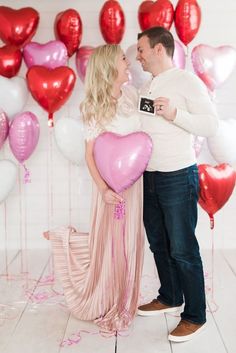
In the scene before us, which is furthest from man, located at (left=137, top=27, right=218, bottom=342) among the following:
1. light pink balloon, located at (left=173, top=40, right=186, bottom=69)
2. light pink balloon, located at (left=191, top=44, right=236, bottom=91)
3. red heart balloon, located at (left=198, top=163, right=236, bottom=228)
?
light pink balloon, located at (left=191, top=44, right=236, bottom=91)

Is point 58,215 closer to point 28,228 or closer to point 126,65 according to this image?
point 28,228

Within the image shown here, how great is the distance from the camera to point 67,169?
11.1ft

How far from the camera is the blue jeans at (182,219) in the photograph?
6.58ft

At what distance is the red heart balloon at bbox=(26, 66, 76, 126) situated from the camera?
275cm

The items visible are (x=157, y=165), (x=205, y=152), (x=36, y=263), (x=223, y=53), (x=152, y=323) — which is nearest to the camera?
(x=157, y=165)

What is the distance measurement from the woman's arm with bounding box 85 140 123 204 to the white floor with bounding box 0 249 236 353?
0.57 m

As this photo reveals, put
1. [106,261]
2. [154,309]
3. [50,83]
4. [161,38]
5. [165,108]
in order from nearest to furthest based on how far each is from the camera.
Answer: [165,108]
[161,38]
[106,261]
[154,309]
[50,83]

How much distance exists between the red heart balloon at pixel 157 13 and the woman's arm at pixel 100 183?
40.9 inches

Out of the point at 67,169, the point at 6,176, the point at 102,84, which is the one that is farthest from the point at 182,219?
the point at 67,169

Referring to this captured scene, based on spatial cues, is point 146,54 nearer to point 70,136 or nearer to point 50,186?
point 70,136

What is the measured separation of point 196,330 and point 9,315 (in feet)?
2.78

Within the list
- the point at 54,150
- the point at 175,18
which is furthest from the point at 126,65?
the point at 54,150

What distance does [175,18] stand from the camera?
2865 millimetres

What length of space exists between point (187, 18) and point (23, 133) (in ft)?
3.68
